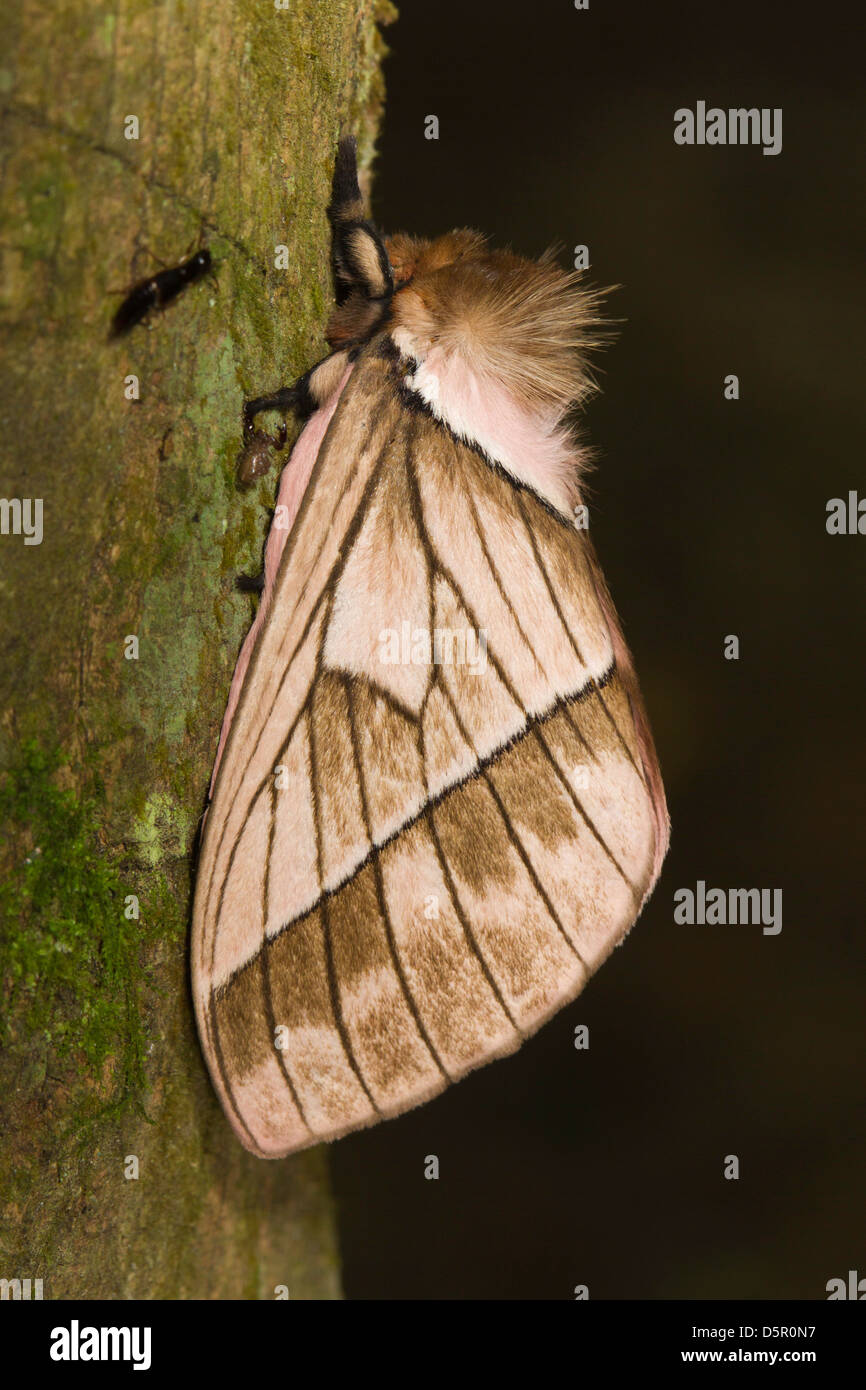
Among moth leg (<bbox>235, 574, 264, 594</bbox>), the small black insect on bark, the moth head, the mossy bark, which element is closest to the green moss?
the mossy bark

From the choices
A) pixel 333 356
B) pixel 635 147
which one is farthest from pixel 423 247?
pixel 635 147

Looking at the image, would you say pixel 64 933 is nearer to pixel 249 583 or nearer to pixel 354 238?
pixel 249 583

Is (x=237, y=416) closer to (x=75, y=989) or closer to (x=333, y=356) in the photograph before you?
(x=333, y=356)

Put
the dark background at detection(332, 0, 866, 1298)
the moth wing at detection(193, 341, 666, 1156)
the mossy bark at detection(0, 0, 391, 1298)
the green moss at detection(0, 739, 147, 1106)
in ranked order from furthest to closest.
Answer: the dark background at detection(332, 0, 866, 1298), the moth wing at detection(193, 341, 666, 1156), the green moss at detection(0, 739, 147, 1106), the mossy bark at detection(0, 0, 391, 1298)

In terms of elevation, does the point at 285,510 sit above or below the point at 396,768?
above

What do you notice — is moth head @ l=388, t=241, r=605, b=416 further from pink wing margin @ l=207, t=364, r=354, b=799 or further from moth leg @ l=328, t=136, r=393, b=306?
pink wing margin @ l=207, t=364, r=354, b=799

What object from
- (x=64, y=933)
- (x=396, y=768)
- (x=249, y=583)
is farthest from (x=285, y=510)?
(x=64, y=933)
